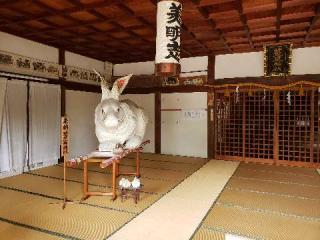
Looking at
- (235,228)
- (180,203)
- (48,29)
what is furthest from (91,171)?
(235,228)

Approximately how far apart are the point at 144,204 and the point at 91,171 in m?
3.38

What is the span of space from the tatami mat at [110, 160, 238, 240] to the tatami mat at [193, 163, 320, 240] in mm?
201

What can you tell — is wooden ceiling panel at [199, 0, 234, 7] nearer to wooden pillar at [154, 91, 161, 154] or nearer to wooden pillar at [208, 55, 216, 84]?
wooden pillar at [208, 55, 216, 84]

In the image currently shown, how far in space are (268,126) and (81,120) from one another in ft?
23.4

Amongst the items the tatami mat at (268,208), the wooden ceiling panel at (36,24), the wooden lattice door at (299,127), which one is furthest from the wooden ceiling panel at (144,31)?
the wooden lattice door at (299,127)

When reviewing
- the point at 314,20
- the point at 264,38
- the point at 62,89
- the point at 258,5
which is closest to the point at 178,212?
the point at 258,5

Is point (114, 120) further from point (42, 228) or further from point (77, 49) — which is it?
point (77, 49)

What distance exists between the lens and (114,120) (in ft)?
18.1

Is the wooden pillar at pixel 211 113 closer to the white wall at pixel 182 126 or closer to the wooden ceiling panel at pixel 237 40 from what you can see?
the white wall at pixel 182 126

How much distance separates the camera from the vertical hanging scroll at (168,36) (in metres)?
5.06

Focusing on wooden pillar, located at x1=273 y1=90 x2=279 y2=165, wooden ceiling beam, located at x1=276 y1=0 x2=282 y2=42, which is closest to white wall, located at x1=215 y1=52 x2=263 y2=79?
wooden pillar, located at x1=273 y1=90 x2=279 y2=165

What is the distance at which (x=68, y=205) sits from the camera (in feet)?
16.9

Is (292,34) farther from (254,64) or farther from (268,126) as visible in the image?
(268,126)

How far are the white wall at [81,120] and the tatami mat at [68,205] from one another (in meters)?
2.19
